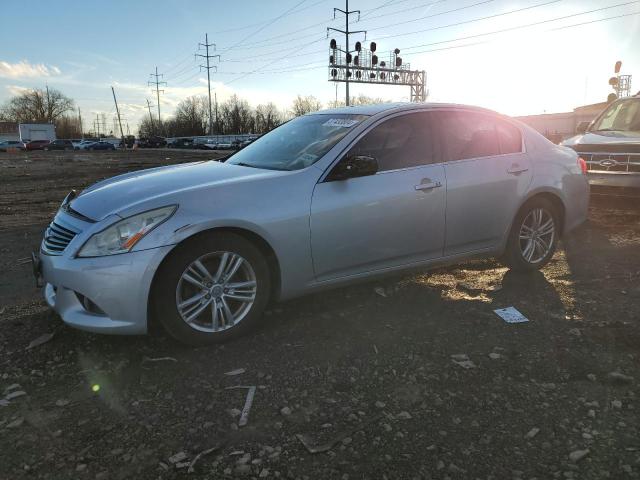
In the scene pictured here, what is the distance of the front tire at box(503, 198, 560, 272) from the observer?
4.73 meters

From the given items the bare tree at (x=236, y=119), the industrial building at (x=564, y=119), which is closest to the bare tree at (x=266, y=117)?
the bare tree at (x=236, y=119)

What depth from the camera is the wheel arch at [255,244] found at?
3.12m

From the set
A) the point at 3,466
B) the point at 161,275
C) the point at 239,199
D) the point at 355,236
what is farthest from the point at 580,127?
the point at 3,466

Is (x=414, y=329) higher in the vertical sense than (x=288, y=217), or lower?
lower

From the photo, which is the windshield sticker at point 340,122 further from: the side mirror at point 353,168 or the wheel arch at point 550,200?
the wheel arch at point 550,200

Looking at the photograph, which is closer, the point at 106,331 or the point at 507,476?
the point at 507,476

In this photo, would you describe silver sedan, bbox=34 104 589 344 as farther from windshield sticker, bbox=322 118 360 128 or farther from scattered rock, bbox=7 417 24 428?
scattered rock, bbox=7 417 24 428

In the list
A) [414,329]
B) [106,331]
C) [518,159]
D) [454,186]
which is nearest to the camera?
[106,331]

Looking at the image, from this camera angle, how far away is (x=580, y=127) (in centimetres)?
966

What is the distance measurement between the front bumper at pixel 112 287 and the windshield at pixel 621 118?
8.54 m

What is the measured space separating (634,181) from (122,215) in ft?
24.9

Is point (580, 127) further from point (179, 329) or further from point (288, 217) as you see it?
point (179, 329)

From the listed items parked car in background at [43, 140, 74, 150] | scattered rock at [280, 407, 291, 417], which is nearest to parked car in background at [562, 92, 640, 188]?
scattered rock at [280, 407, 291, 417]

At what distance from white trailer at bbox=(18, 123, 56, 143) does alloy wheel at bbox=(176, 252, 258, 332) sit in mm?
92147
